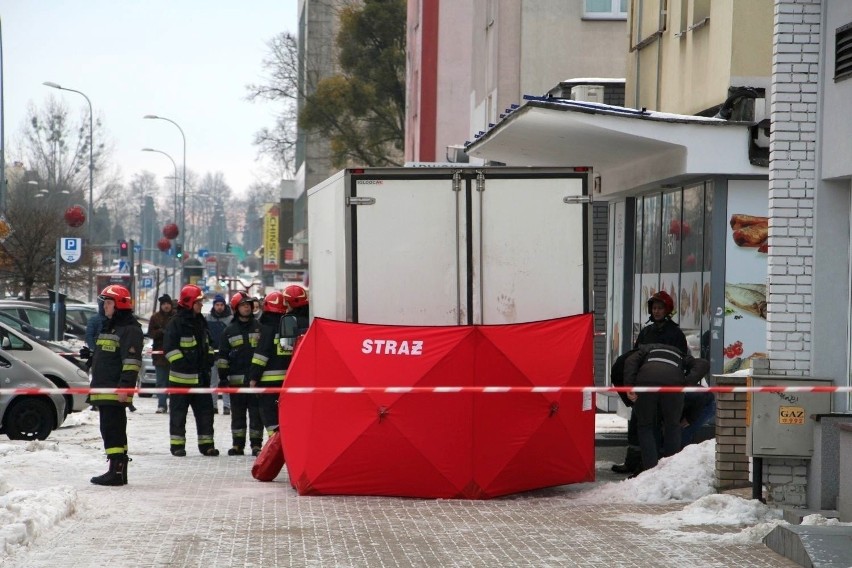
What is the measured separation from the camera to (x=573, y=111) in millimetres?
15055

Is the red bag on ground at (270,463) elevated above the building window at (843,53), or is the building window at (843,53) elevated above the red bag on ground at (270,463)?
the building window at (843,53)

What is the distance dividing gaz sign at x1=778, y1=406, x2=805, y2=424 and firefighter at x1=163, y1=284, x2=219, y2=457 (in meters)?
6.95

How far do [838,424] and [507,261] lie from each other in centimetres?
343

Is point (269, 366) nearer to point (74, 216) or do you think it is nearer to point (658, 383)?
point (658, 383)

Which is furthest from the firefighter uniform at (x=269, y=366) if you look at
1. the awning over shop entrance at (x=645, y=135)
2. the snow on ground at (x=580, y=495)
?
the awning over shop entrance at (x=645, y=135)

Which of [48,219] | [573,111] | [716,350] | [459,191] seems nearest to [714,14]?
[573,111]

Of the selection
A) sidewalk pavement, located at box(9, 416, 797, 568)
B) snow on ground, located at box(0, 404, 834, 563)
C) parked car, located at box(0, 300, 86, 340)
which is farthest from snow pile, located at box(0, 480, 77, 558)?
parked car, located at box(0, 300, 86, 340)

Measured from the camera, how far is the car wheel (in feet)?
59.0

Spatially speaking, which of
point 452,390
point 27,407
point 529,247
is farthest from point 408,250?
point 27,407

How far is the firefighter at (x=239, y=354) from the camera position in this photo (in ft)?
53.4

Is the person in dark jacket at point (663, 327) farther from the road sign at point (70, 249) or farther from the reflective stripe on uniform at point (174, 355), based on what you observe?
the road sign at point (70, 249)

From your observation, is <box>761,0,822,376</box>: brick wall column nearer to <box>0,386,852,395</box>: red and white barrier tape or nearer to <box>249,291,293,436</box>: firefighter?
<box>0,386,852,395</box>: red and white barrier tape

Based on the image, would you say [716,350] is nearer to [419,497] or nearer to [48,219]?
[419,497]

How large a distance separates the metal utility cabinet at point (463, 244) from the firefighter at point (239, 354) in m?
3.92
